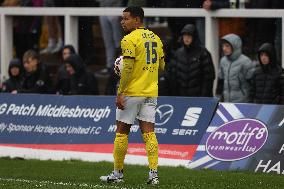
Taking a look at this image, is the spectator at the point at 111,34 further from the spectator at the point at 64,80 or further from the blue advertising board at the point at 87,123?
the blue advertising board at the point at 87,123

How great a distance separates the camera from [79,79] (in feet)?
61.9

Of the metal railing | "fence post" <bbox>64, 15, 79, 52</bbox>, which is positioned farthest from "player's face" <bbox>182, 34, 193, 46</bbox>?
"fence post" <bbox>64, 15, 79, 52</bbox>

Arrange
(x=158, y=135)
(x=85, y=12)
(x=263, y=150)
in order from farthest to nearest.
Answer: (x=85, y=12) → (x=158, y=135) → (x=263, y=150)

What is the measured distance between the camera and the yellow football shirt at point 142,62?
504 inches

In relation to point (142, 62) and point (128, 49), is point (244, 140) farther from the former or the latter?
point (128, 49)

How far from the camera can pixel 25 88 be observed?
19.3 m

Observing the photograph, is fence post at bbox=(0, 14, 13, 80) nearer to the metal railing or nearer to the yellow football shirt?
the metal railing

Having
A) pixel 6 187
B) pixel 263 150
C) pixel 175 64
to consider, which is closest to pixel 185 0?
pixel 175 64

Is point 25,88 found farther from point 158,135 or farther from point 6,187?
point 6,187

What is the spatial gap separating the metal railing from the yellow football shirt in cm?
572

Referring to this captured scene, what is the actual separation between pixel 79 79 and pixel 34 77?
0.99m

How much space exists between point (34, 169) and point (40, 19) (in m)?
7.24

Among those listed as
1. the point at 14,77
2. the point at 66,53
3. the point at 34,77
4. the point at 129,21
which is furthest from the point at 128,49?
the point at 14,77

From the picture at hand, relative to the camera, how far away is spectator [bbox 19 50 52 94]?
19.2 meters
